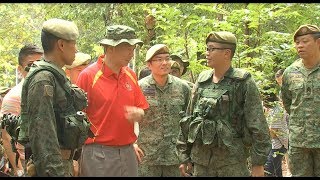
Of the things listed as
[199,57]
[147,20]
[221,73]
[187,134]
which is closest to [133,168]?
[187,134]

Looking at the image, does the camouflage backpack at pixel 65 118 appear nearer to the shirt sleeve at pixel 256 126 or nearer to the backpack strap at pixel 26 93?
the backpack strap at pixel 26 93

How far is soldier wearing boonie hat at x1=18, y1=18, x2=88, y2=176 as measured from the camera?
346 cm

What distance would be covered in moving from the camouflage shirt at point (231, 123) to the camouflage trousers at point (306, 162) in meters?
1.32

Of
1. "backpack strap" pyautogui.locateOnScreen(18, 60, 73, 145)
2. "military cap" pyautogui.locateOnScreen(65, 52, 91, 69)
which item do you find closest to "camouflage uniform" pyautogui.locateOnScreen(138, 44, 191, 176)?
"military cap" pyautogui.locateOnScreen(65, 52, 91, 69)

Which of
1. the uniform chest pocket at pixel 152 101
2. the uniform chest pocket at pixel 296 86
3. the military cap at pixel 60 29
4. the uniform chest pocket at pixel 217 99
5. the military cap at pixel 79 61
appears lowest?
the uniform chest pocket at pixel 152 101

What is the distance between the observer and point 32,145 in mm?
3482

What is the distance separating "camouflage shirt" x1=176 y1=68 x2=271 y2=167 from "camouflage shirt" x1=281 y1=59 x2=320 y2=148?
4.20ft

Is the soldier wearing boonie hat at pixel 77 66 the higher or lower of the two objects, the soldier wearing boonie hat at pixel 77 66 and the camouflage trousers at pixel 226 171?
the higher

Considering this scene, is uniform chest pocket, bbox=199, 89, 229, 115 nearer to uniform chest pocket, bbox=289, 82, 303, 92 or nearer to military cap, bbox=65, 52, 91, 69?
uniform chest pocket, bbox=289, 82, 303, 92

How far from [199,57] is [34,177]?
510 centimetres

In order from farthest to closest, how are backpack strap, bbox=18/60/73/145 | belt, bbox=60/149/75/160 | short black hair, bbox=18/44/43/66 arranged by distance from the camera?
short black hair, bbox=18/44/43/66 < belt, bbox=60/149/75/160 < backpack strap, bbox=18/60/73/145

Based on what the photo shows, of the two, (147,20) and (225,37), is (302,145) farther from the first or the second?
(147,20)

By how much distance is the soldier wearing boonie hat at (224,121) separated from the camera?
15.3 feet

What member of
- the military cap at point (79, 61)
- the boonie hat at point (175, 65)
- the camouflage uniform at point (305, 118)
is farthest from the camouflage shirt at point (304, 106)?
the military cap at point (79, 61)
